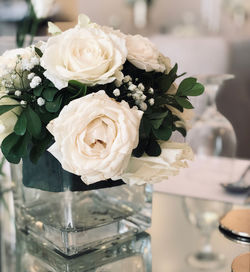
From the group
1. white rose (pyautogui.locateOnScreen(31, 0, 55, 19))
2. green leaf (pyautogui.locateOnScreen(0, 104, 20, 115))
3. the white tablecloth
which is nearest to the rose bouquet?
green leaf (pyautogui.locateOnScreen(0, 104, 20, 115))

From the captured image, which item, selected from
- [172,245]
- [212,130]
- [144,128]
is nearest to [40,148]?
[144,128]

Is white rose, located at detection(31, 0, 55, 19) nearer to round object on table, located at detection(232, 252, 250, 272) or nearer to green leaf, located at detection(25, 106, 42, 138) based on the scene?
green leaf, located at detection(25, 106, 42, 138)

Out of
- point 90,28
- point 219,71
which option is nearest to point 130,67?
point 90,28

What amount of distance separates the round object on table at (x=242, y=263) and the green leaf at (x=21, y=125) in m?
0.32

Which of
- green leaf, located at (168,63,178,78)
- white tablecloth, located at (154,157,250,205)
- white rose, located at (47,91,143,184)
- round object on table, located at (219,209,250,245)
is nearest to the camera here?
white rose, located at (47,91,143,184)

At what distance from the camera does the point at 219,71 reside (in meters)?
1.92

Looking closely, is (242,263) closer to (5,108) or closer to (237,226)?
(237,226)

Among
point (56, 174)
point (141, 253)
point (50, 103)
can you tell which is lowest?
point (141, 253)

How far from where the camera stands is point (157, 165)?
1.82 ft

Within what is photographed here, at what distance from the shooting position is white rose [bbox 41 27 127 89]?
53 cm

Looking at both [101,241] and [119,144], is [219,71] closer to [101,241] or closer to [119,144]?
[101,241]

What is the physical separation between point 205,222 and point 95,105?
36 cm

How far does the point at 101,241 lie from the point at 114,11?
4.78 metres

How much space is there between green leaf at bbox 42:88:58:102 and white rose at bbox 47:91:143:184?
4 cm
